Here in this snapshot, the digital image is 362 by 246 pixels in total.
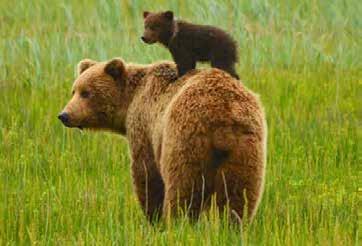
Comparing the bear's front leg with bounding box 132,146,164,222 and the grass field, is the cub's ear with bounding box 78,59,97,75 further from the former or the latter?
the bear's front leg with bounding box 132,146,164,222

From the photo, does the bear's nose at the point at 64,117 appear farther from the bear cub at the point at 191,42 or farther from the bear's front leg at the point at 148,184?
the bear cub at the point at 191,42

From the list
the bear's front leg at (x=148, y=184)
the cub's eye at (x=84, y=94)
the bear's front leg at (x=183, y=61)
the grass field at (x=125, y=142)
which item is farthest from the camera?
the cub's eye at (x=84, y=94)

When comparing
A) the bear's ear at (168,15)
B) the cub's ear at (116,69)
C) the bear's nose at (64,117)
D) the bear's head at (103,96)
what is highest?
the bear's ear at (168,15)

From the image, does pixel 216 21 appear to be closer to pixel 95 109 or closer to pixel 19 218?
pixel 95 109

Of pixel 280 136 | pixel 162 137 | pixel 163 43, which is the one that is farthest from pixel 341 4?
pixel 162 137

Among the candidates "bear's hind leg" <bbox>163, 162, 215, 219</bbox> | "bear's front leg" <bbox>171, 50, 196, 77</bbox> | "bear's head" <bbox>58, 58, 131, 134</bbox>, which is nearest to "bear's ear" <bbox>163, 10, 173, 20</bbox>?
"bear's front leg" <bbox>171, 50, 196, 77</bbox>

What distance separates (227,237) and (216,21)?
6724 mm

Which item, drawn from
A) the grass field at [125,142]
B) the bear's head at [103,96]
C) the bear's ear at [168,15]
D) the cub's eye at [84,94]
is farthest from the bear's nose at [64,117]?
the bear's ear at [168,15]

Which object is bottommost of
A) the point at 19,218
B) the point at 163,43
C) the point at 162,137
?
the point at 19,218

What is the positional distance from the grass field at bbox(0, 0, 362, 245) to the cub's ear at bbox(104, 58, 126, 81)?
27.9 inches

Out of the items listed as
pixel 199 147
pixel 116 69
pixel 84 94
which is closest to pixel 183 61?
pixel 116 69

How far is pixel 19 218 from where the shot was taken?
19.2 feet

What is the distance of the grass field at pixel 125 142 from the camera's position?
562 cm

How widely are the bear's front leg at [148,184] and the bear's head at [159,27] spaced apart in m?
0.97
